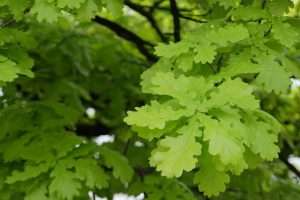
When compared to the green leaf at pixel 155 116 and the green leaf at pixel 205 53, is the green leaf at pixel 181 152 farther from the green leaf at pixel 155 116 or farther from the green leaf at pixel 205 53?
the green leaf at pixel 205 53

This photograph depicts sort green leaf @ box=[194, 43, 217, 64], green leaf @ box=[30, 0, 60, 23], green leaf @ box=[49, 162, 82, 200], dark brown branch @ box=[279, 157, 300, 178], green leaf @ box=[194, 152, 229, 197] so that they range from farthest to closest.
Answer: dark brown branch @ box=[279, 157, 300, 178] → green leaf @ box=[49, 162, 82, 200] → green leaf @ box=[30, 0, 60, 23] → green leaf @ box=[194, 43, 217, 64] → green leaf @ box=[194, 152, 229, 197]

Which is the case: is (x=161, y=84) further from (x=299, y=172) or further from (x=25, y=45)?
(x=299, y=172)

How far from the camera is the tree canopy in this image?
1458 millimetres

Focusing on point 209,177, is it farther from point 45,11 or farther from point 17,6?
point 17,6

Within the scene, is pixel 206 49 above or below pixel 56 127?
above

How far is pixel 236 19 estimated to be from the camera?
1.83m

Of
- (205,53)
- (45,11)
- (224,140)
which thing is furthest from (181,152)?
(45,11)

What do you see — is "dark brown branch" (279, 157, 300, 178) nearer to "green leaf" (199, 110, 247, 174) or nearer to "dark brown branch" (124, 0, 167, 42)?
"dark brown branch" (124, 0, 167, 42)

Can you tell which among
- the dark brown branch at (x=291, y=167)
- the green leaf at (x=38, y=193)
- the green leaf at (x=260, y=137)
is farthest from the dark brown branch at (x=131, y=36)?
the green leaf at (x=260, y=137)

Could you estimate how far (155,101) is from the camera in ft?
5.09

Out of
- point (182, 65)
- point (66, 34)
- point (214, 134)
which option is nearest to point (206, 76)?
point (182, 65)

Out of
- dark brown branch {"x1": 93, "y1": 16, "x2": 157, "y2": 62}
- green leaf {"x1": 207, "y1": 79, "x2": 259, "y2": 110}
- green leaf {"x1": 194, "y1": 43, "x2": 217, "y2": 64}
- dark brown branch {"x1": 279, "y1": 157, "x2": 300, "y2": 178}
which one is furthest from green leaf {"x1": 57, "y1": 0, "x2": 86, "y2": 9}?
dark brown branch {"x1": 279, "y1": 157, "x2": 300, "y2": 178}

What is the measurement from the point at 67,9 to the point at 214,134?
66 centimetres

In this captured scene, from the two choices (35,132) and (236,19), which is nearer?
(236,19)
